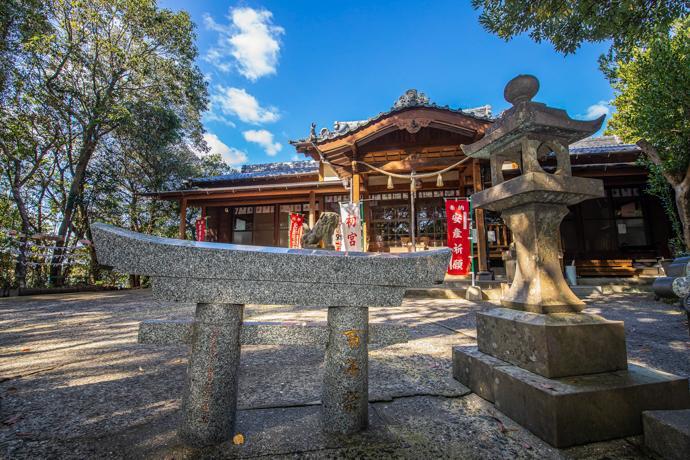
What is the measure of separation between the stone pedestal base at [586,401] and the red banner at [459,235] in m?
5.87

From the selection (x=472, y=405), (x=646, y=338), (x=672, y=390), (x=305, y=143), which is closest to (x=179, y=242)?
(x=472, y=405)

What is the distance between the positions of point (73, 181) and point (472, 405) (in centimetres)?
1570

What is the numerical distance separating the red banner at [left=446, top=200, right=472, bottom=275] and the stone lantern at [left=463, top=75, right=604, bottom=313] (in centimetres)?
547

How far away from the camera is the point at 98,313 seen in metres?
5.88

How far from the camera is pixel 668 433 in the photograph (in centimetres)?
142

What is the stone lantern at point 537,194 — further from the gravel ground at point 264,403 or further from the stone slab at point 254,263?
the stone slab at point 254,263

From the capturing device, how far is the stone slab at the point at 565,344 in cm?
178

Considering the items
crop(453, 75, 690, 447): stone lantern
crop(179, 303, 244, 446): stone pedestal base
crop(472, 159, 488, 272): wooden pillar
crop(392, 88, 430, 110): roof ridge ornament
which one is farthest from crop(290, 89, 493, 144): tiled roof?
crop(179, 303, 244, 446): stone pedestal base

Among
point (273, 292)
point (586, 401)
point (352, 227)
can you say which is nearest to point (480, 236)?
point (352, 227)

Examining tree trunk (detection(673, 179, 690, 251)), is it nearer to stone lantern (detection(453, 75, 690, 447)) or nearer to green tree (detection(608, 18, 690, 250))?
green tree (detection(608, 18, 690, 250))

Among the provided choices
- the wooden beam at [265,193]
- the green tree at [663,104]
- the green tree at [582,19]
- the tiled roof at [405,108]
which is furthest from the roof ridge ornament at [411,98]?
the green tree at [582,19]

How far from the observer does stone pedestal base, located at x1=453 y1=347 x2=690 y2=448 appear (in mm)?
1543

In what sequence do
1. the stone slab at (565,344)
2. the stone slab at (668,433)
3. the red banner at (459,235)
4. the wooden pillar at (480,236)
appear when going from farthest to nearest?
1. the wooden pillar at (480,236)
2. the red banner at (459,235)
3. the stone slab at (565,344)
4. the stone slab at (668,433)

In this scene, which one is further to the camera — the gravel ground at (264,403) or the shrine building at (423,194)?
the shrine building at (423,194)
